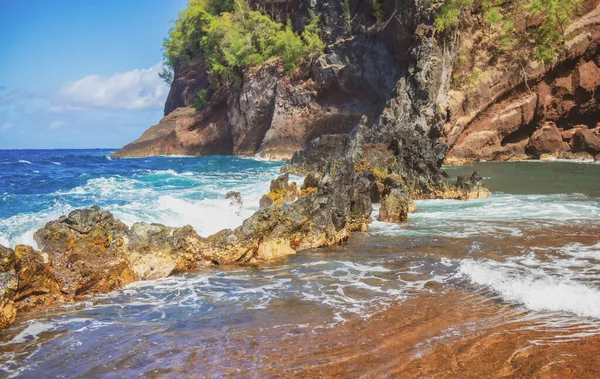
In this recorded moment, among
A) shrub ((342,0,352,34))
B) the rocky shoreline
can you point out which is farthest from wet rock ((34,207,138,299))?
shrub ((342,0,352,34))

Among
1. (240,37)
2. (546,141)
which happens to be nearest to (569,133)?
(546,141)

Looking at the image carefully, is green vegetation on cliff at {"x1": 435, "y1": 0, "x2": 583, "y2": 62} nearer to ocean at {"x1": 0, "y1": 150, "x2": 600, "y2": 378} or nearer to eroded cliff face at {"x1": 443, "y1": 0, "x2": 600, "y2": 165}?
eroded cliff face at {"x1": 443, "y1": 0, "x2": 600, "y2": 165}

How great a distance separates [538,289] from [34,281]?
6.26 m

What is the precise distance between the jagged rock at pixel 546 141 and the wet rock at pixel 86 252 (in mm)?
27208

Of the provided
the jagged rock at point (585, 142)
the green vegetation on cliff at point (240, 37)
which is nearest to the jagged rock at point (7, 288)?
the jagged rock at point (585, 142)

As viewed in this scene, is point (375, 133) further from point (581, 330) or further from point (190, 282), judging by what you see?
point (581, 330)

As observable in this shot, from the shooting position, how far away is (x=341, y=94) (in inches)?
1497

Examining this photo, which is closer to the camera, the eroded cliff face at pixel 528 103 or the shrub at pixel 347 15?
the eroded cliff face at pixel 528 103

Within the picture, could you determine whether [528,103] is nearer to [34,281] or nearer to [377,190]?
[377,190]

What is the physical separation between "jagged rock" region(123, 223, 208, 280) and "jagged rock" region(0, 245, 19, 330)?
181 cm

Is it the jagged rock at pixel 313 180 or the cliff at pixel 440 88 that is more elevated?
the cliff at pixel 440 88

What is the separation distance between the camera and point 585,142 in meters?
27.5

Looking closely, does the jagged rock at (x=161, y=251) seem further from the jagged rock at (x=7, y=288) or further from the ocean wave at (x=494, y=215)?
the ocean wave at (x=494, y=215)

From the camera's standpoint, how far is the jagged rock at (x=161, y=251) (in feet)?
24.7
